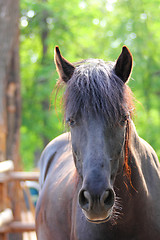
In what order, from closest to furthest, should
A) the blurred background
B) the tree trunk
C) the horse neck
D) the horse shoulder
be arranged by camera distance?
the horse neck → the horse shoulder → the tree trunk → the blurred background

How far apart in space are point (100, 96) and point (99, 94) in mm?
18

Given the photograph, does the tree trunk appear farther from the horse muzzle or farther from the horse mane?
the horse muzzle

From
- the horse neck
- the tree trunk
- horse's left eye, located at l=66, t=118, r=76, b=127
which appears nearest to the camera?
horse's left eye, located at l=66, t=118, r=76, b=127

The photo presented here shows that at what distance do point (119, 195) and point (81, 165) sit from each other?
426 millimetres

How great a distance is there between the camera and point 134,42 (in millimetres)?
10648

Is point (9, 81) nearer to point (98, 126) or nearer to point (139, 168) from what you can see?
point (139, 168)

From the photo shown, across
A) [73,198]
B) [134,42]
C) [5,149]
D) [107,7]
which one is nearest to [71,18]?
[107,7]

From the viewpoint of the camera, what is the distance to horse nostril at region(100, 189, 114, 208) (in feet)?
6.43

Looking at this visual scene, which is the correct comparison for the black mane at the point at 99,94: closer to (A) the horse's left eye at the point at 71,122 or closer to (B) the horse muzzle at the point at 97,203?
(A) the horse's left eye at the point at 71,122

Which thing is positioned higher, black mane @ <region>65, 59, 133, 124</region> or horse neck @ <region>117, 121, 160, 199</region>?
black mane @ <region>65, 59, 133, 124</region>

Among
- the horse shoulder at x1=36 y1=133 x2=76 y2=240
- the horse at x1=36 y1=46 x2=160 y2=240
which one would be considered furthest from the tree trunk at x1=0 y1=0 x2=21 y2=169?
the horse at x1=36 y1=46 x2=160 y2=240

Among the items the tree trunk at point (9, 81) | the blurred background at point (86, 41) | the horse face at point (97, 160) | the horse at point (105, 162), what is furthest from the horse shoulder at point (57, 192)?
the blurred background at point (86, 41)

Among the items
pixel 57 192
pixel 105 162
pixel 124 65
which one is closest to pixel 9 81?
pixel 57 192

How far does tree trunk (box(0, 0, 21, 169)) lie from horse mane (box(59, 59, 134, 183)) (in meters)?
5.67
